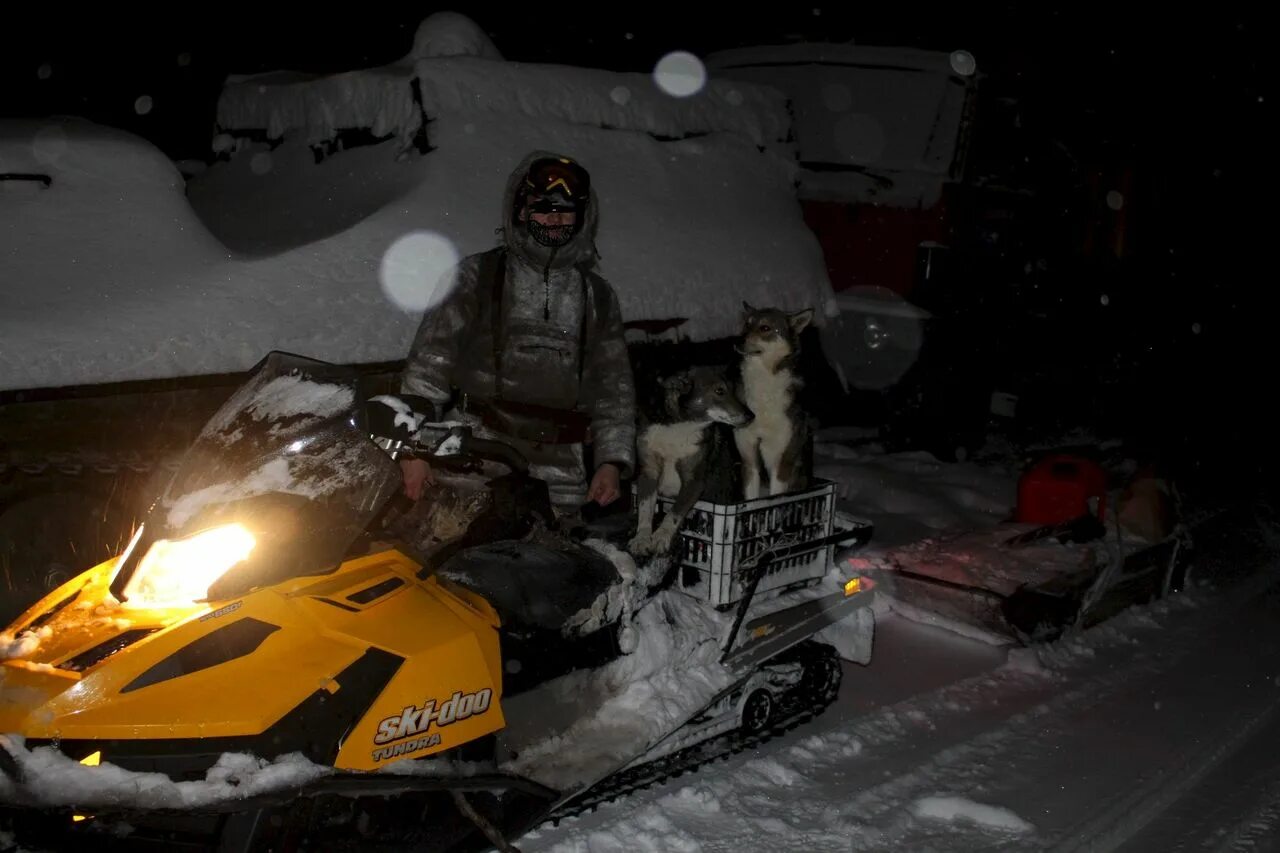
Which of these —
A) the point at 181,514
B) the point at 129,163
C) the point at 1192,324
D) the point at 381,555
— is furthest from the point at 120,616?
the point at 1192,324

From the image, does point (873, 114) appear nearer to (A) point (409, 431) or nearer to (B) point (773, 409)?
(B) point (773, 409)

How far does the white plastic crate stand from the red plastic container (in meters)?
2.84

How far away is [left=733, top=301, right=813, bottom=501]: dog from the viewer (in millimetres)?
5004

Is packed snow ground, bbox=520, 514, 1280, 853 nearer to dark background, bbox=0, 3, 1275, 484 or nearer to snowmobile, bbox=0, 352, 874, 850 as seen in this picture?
snowmobile, bbox=0, 352, 874, 850

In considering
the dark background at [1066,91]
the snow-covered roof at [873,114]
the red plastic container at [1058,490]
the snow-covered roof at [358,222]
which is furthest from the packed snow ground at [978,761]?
the dark background at [1066,91]

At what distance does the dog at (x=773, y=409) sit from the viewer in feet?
16.4

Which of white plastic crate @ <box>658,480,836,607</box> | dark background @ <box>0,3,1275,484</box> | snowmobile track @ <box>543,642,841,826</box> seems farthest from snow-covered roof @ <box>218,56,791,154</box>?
snowmobile track @ <box>543,642,841,826</box>

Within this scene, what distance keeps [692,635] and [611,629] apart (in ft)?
1.44

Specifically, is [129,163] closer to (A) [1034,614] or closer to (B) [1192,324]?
(A) [1034,614]

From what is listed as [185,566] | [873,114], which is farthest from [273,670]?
[873,114]

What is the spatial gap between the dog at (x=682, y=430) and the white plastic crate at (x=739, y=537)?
0.24m

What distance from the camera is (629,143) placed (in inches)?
251

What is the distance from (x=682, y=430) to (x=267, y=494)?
215 cm

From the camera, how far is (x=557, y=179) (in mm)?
3428
